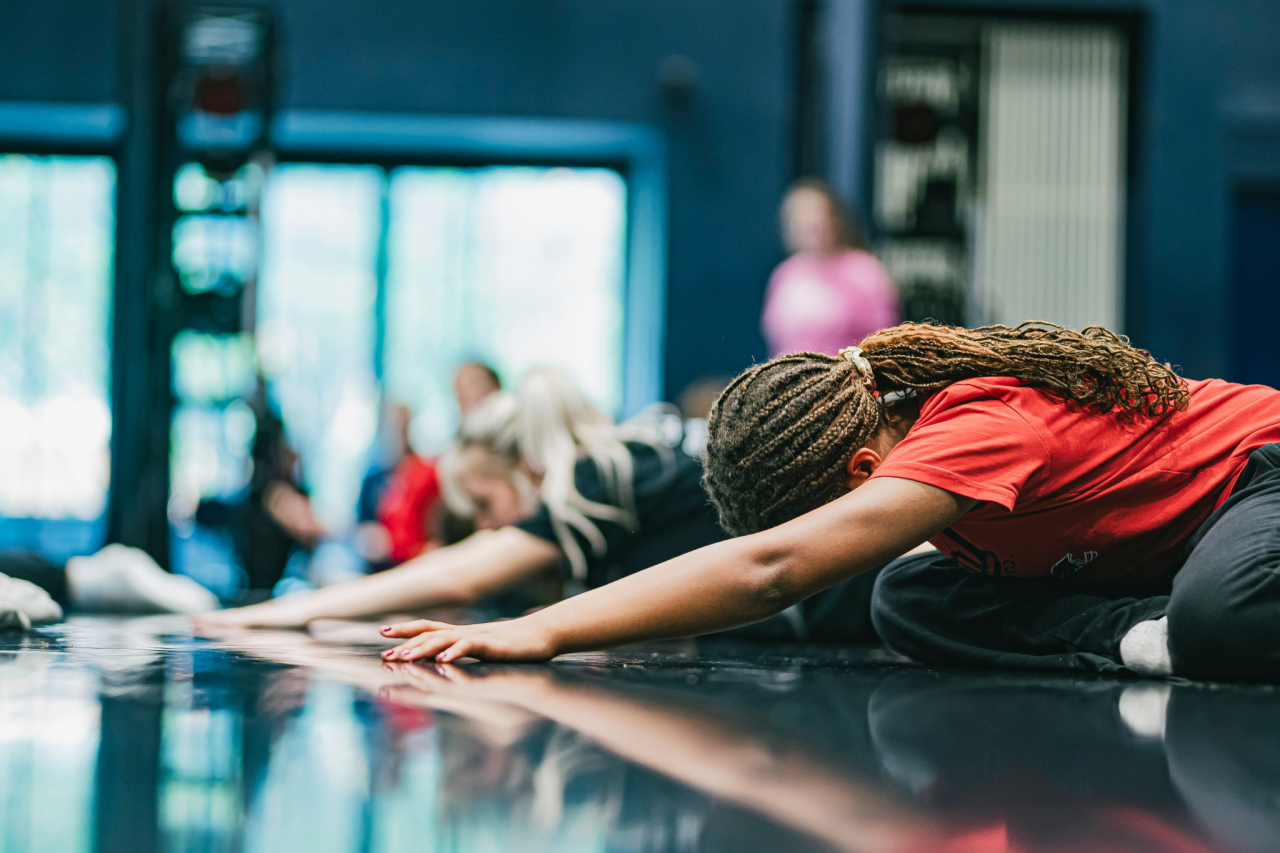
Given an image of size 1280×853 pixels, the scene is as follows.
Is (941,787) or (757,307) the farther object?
(757,307)

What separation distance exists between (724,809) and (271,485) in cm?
367

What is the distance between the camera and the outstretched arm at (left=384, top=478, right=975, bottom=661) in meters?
0.97

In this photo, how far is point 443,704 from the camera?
33.9 inches

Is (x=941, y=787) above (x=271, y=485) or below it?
above

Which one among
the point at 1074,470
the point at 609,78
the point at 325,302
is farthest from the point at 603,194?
the point at 1074,470

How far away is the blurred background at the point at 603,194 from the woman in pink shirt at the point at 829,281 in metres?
1.09

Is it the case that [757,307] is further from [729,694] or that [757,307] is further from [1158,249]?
[729,694]

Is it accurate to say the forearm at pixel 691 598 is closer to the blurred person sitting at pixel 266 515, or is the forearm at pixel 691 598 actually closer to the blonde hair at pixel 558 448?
the blonde hair at pixel 558 448

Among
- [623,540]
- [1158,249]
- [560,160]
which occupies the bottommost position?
[623,540]

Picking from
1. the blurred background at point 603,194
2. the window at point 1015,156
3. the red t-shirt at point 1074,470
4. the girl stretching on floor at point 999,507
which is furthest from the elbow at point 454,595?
the window at point 1015,156

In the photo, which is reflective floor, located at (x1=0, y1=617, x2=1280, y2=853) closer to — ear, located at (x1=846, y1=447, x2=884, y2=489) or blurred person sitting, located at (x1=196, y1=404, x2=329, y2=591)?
ear, located at (x1=846, y1=447, x2=884, y2=489)

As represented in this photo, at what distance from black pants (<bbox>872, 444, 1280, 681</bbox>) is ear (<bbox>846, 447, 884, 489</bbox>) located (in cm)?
26

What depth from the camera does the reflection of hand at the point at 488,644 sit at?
3.47ft

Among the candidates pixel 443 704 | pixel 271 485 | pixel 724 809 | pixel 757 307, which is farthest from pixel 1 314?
pixel 724 809
